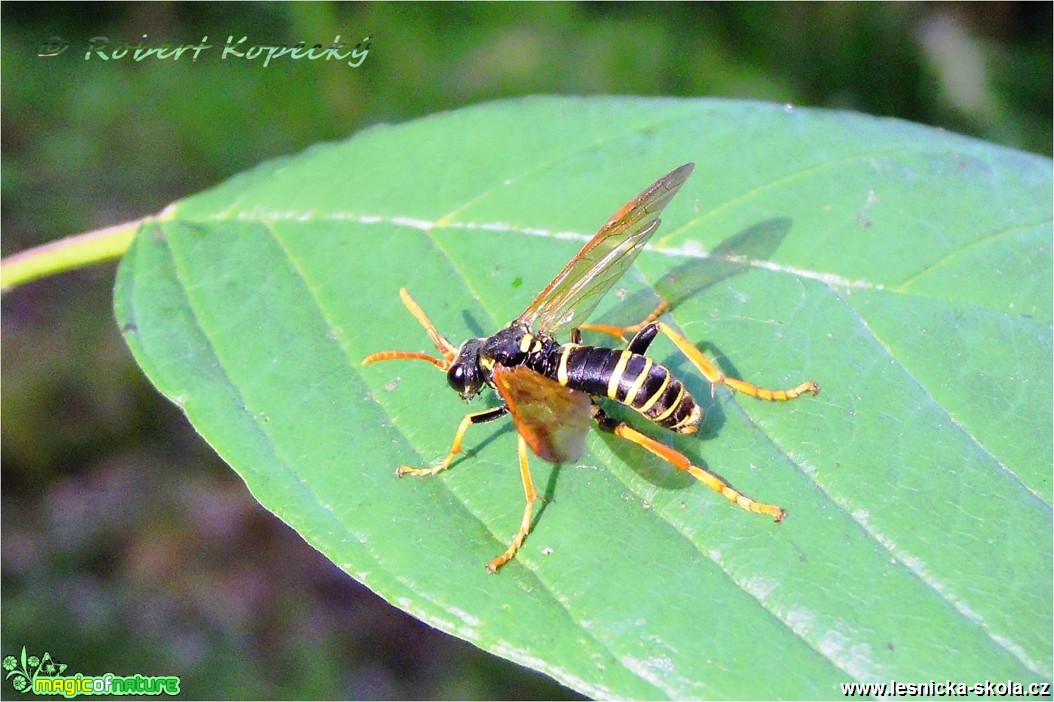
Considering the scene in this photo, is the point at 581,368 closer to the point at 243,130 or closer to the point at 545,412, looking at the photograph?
the point at 545,412

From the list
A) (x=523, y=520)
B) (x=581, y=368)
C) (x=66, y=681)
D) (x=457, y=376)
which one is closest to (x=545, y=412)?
(x=523, y=520)

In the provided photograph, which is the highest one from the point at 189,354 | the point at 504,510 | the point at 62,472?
the point at 189,354

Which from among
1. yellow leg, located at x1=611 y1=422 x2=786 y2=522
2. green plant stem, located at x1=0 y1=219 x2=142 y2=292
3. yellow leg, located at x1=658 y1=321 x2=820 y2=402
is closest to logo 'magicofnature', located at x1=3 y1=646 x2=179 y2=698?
green plant stem, located at x1=0 y1=219 x2=142 y2=292

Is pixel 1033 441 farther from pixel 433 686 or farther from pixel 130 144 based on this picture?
pixel 130 144

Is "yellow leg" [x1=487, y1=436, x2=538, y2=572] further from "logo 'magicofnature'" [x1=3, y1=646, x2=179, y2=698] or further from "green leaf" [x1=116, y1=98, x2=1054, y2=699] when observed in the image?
"logo 'magicofnature'" [x1=3, y1=646, x2=179, y2=698]

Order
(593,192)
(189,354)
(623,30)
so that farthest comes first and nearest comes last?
(623,30) < (593,192) < (189,354)

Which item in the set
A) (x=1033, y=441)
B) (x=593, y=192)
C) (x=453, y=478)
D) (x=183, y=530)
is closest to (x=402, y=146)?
(x=593, y=192)

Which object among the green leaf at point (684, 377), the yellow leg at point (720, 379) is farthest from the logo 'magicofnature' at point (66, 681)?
the yellow leg at point (720, 379)
